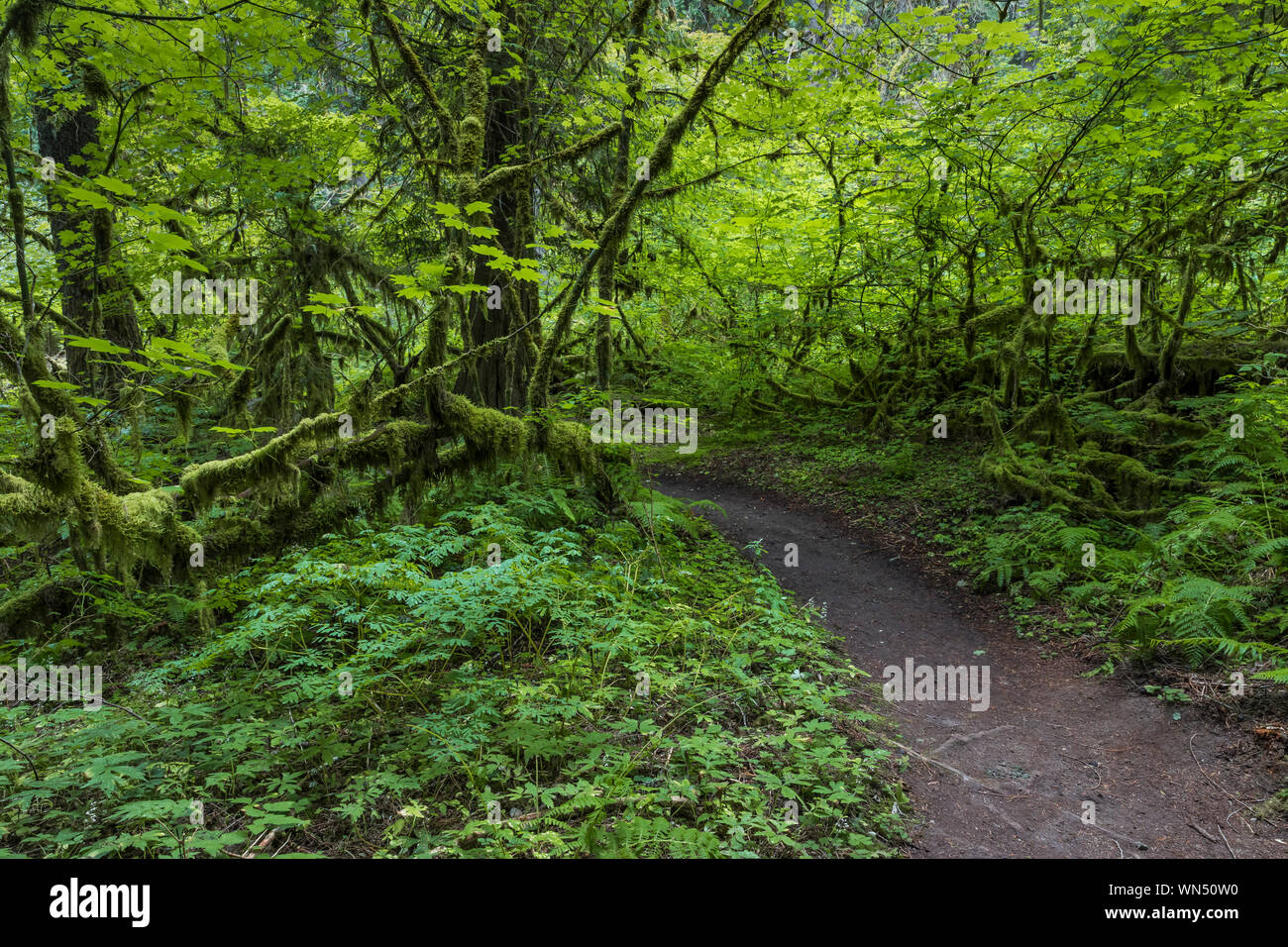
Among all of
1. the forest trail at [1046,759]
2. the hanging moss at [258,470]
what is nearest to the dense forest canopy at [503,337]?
the hanging moss at [258,470]

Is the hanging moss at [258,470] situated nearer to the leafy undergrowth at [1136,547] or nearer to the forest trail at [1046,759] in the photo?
the forest trail at [1046,759]

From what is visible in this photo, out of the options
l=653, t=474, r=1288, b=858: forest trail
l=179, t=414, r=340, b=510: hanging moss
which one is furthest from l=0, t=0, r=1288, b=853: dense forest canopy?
l=653, t=474, r=1288, b=858: forest trail

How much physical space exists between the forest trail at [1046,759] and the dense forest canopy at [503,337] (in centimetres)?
62

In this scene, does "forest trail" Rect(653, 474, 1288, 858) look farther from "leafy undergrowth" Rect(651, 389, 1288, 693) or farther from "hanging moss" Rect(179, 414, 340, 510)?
"hanging moss" Rect(179, 414, 340, 510)

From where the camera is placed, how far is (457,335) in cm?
1220

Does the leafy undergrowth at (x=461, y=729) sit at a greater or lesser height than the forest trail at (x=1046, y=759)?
greater

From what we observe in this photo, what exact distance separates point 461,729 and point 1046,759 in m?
4.34

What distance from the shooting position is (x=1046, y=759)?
4754 millimetres

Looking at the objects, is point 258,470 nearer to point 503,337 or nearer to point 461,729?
point 503,337

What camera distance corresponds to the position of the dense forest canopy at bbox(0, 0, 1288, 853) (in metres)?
4.14

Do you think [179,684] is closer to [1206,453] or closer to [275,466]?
[275,466]

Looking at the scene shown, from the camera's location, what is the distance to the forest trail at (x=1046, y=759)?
3.82 metres

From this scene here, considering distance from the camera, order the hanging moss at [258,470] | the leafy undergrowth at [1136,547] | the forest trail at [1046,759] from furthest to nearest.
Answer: the leafy undergrowth at [1136,547]
the hanging moss at [258,470]
the forest trail at [1046,759]

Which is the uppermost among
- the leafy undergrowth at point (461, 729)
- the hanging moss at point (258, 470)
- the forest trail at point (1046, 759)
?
the hanging moss at point (258, 470)
